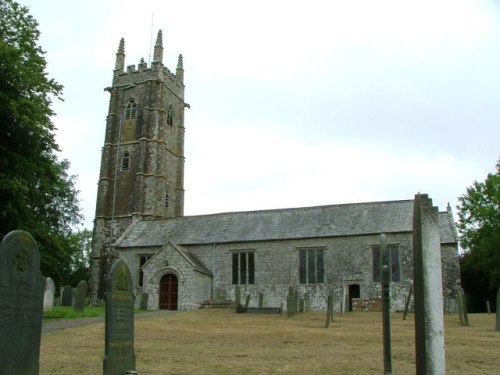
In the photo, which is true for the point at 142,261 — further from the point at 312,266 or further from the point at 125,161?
the point at 125,161

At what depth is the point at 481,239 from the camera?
4078 cm

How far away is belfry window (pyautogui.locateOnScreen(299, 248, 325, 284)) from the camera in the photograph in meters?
31.1

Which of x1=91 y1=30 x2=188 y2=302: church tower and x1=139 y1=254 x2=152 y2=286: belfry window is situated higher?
x1=91 y1=30 x2=188 y2=302: church tower

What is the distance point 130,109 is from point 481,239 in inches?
1257

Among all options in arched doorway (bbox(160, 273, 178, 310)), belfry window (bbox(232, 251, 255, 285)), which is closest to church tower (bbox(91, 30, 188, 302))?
arched doorway (bbox(160, 273, 178, 310))

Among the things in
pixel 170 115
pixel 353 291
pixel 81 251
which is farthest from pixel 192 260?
pixel 81 251

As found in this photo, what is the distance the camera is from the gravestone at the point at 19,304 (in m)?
7.21

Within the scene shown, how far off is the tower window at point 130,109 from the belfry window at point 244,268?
20123 millimetres

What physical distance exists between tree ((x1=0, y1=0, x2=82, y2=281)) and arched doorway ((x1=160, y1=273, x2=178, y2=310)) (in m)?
10.2

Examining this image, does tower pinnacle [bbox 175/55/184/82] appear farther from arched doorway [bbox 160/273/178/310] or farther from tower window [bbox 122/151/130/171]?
arched doorway [bbox 160/273/178/310]

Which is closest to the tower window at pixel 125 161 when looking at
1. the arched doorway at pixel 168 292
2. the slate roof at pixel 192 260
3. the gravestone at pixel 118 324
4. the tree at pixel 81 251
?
the slate roof at pixel 192 260

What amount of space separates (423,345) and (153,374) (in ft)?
15.2

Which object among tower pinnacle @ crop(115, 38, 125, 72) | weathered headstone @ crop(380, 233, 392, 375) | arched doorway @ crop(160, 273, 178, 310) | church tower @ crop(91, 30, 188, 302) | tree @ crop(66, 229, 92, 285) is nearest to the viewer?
weathered headstone @ crop(380, 233, 392, 375)

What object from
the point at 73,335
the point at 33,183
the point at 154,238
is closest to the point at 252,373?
the point at 73,335
